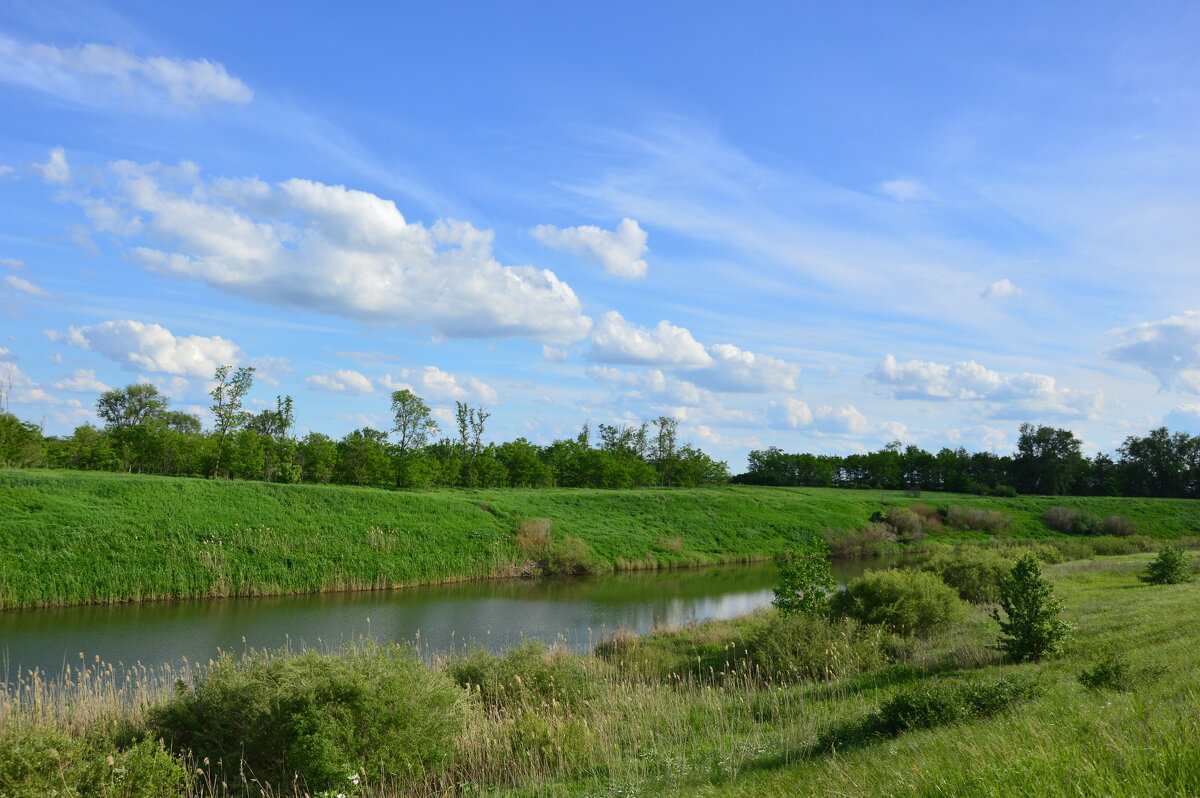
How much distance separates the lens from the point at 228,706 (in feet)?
32.0

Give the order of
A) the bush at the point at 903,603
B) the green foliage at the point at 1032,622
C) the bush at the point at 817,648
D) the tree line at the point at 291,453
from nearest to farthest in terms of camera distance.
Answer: the green foliage at the point at 1032,622 → the bush at the point at 817,648 → the bush at the point at 903,603 → the tree line at the point at 291,453

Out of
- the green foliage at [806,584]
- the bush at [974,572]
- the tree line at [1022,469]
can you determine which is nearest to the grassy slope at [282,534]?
the green foliage at [806,584]

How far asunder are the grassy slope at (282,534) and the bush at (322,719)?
22.7 m

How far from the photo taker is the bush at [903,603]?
16297mm

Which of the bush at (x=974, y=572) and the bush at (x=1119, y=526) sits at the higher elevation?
the bush at (x=974, y=572)

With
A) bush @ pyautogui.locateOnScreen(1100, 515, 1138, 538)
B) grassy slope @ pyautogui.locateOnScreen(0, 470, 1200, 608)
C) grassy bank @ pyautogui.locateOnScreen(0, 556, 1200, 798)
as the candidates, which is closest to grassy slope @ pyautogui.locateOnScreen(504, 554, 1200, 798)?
grassy bank @ pyautogui.locateOnScreen(0, 556, 1200, 798)

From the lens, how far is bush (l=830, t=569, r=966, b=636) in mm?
16297

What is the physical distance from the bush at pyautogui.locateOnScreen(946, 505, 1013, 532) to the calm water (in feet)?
109

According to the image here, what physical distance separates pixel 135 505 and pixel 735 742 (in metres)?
33.8

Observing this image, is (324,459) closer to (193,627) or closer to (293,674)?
(193,627)

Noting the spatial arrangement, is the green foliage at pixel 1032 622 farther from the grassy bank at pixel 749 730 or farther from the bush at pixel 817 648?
the bush at pixel 817 648

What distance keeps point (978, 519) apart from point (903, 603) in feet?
176

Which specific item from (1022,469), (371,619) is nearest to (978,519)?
(1022,469)

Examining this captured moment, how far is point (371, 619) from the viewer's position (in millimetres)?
26047
